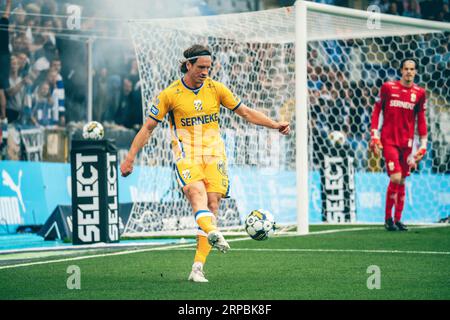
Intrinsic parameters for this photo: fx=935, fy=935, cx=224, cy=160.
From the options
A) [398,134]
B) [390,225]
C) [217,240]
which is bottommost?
[390,225]

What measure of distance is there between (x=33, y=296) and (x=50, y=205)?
7.58 metres

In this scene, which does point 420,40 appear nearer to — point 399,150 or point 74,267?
point 399,150

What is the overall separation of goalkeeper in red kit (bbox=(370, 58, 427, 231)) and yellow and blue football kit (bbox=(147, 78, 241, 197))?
229 inches

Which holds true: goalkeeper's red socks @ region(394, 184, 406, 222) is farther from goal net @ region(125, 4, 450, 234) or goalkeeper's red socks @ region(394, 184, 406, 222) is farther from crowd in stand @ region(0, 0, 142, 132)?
crowd in stand @ region(0, 0, 142, 132)

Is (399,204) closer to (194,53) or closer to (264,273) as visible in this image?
(264,273)

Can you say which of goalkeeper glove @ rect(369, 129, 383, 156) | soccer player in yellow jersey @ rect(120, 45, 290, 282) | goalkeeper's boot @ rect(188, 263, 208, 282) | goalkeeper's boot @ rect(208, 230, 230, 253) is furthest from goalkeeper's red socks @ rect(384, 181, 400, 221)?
goalkeeper's boot @ rect(208, 230, 230, 253)

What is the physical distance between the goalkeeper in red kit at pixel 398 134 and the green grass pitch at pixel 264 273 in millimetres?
1989

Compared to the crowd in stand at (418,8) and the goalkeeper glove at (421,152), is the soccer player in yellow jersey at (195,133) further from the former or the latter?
the crowd in stand at (418,8)

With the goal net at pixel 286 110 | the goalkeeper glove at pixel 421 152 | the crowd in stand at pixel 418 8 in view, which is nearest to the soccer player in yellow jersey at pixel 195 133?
the goal net at pixel 286 110

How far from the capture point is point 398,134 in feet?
44.1

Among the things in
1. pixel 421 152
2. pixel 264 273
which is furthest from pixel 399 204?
pixel 264 273

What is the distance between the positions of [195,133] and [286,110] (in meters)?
8.03

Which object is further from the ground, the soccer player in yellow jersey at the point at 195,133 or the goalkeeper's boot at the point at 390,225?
the soccer player in yellow jersey at the point at 195,133

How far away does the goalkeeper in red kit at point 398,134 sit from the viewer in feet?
43.7
